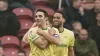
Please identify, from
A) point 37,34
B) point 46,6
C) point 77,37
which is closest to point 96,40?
point 77,37

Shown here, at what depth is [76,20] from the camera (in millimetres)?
12688

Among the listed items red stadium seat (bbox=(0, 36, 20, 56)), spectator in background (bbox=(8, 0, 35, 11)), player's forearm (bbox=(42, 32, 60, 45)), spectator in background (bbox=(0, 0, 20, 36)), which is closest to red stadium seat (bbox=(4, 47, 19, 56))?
red stadium seat (bbox=(0, 36, 20, 56))

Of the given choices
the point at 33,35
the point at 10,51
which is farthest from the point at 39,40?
the point at 10,51

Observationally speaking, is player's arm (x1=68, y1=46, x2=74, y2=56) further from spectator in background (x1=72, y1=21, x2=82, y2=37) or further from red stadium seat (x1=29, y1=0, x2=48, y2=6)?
red stadium seat (x1=29, y1=0, x2=48, y2=6)

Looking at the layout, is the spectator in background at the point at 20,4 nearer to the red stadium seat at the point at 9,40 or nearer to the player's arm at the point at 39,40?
the red stadium seat at the point at 9,40

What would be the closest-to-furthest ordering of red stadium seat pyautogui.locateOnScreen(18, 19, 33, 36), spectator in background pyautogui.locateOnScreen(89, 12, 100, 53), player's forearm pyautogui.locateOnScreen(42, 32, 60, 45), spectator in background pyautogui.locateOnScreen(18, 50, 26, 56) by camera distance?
player's forearm pyautogui.locateOnScreen(42, 32, 60, 45) < spectator in background pyautogui.locateOnScreen(18, 50, 26, 56) < red stadium seat pyautogui.locateOnScreen(18, 19, 33, 36) < spectator in background pyautogui.locateOnScreen(89, 12, 100, 53)

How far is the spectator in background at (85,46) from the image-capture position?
11758mm

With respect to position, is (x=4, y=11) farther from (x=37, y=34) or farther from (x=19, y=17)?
(x=37, y=34)

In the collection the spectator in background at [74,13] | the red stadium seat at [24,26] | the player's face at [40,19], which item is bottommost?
the red stadium seat at [24,26]

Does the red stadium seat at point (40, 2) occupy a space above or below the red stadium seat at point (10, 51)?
above

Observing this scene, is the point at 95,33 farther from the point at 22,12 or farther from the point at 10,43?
the point at 10,43

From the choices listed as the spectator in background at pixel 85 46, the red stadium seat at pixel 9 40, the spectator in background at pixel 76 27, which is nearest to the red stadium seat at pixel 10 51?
the red stadium seat at pixel 9 40

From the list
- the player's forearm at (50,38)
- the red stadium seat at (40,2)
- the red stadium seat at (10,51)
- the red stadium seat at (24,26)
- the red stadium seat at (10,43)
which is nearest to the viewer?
the player's forearm at (50,38)

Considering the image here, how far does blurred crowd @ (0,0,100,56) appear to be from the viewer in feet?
38.8
